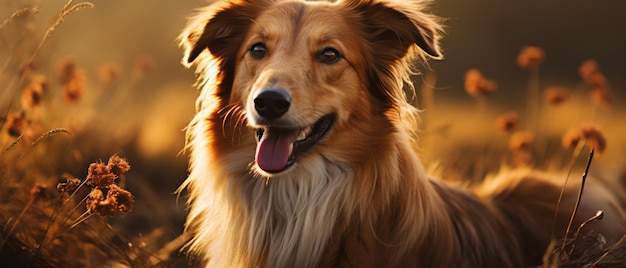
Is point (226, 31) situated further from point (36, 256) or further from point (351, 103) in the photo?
point (36, 256)

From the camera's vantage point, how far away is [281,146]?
4.38 metres

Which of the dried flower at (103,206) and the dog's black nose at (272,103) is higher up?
the dog's black nose at (272,103)

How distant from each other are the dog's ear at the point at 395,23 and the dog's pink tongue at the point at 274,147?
0.82 metres

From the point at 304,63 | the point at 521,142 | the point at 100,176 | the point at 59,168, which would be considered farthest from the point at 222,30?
the point at 521,142

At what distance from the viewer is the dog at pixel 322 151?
4.38m

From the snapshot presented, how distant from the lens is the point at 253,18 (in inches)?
191

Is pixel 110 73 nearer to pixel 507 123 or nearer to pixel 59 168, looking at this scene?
pixel 59 168

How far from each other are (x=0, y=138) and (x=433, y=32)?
2.92 m

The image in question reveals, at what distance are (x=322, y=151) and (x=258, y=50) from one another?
25.6 inches

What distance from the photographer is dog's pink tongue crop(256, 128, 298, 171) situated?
434cm

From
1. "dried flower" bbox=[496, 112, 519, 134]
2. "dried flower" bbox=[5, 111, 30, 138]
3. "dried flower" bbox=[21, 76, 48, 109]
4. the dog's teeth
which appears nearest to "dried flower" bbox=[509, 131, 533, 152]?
"dried flower" bbox=[496, 112, 519, 134]

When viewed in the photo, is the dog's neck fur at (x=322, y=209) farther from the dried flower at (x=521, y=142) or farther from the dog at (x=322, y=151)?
the dried flower at (x=521, y=142)

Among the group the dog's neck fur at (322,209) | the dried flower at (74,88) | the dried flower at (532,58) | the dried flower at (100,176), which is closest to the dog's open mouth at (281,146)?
the dog's neck fur at (322,209)

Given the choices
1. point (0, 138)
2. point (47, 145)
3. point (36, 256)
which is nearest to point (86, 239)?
point (36, 256)
